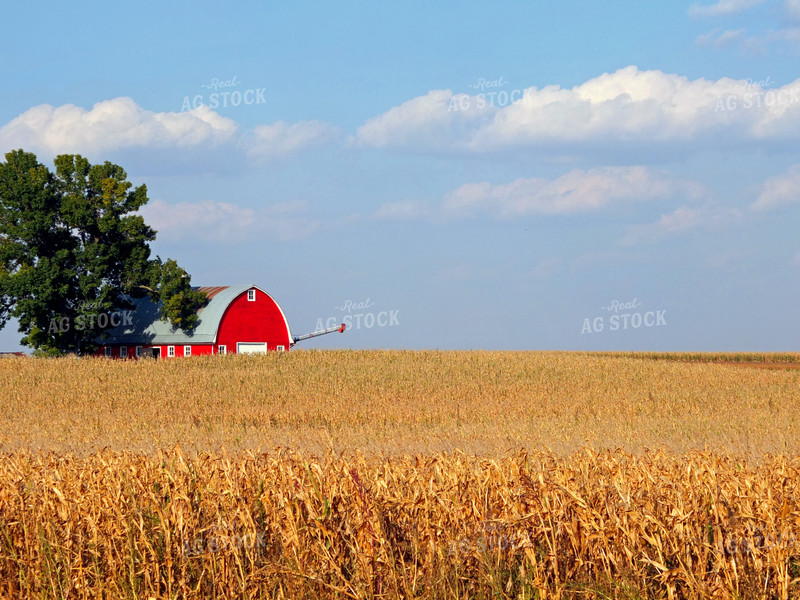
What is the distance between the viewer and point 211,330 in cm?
A: 5619

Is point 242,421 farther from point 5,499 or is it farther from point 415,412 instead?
point 5,499

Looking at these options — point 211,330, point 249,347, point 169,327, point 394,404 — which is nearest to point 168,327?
point 169,327

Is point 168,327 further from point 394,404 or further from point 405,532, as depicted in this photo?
point 405,532

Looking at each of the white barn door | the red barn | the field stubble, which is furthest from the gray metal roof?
the field stubble

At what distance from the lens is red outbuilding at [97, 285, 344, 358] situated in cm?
5662

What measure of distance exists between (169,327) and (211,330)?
4.13 meters

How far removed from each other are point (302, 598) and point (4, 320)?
51.2 m

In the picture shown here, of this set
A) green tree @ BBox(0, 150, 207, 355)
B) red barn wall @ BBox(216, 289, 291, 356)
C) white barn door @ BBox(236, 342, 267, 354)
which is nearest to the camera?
green tree @ BBox(0, 150, 207, 355)

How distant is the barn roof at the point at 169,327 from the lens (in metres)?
56.5

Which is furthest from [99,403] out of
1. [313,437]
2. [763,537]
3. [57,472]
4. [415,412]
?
[763,537]

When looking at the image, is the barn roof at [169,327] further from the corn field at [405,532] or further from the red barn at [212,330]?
the corn field at [405,532]

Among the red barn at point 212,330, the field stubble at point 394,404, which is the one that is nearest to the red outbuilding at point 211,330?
the red barn at point 212,330

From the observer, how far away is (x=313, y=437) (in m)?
17.5

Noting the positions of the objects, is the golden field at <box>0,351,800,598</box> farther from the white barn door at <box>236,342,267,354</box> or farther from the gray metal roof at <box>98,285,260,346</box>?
the white barn door at <box>236,342,267,354</box>
